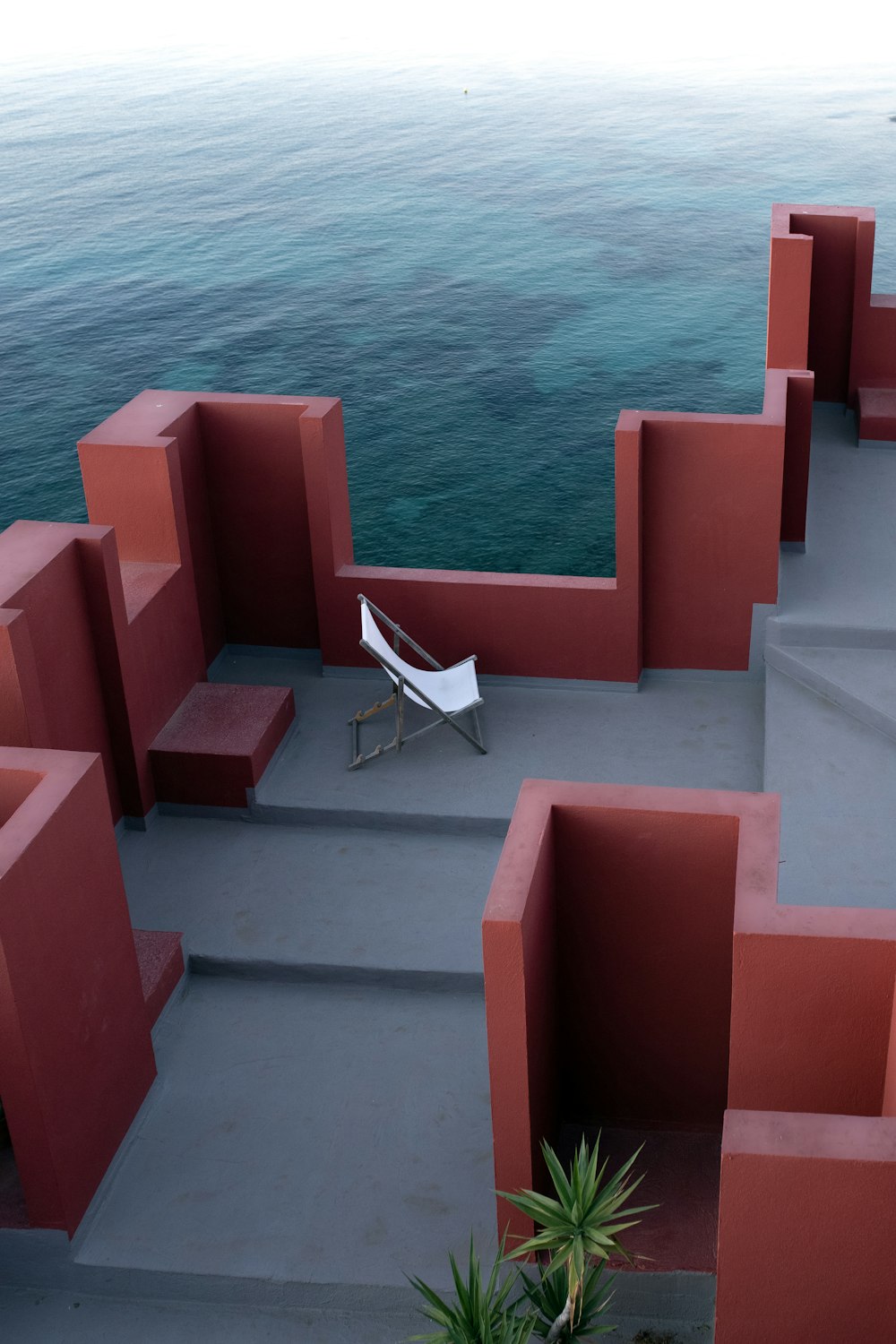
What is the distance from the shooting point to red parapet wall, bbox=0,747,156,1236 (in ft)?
19.0

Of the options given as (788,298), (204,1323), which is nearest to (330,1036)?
(204,1323)

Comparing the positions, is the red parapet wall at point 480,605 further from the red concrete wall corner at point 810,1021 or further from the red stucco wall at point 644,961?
the red concrete wall corner at point 810,1021

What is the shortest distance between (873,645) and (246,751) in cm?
414

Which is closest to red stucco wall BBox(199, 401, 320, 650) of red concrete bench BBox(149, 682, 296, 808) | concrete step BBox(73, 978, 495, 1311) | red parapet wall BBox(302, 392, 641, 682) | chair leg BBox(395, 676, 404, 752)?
red parapet wall BBox(302, 392, 641, 682)

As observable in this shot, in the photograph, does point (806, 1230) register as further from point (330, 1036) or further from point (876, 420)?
point (876, 420)

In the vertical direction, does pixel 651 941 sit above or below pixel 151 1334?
above

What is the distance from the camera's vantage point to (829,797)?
26.8 feet

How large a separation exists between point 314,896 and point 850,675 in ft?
12.1

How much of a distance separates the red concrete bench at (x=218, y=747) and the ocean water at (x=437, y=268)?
11.1 meters

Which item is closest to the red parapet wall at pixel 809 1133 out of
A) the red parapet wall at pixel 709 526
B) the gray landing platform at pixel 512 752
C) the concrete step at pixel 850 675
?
the gray landing platform at pixel 512 752

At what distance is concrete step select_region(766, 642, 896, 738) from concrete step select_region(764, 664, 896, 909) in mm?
49

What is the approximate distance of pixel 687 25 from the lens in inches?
2852

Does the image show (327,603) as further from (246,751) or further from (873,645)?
(873,645)

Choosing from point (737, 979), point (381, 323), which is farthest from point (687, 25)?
point (737, 979)
